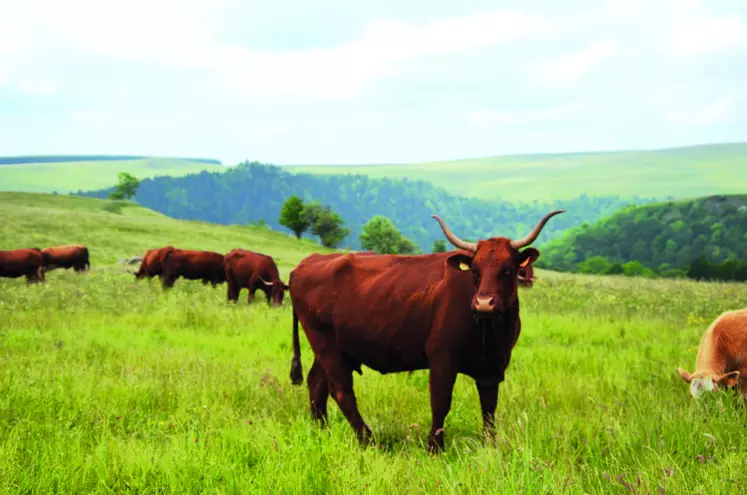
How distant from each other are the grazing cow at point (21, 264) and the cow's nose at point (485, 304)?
27391 mm

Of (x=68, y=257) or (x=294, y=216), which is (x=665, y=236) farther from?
(x=68, y=257)

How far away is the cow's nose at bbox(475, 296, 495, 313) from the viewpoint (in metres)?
5.16

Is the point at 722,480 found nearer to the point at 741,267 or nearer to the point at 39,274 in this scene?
the point at 39,274

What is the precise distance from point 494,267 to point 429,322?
96cm

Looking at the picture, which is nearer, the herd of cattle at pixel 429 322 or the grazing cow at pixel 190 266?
the herd of cattle at pixel 429 322

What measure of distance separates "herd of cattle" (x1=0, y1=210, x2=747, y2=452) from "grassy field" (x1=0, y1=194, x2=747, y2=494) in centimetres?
42

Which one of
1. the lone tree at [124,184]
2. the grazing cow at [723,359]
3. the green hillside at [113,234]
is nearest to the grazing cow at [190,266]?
the green hillside at [113,234]

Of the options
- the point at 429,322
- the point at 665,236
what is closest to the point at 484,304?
the point at 429,322

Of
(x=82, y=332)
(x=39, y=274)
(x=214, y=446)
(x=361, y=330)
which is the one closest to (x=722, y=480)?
(x=361, y=330)

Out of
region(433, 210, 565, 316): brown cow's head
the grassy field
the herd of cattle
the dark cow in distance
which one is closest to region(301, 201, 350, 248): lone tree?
the dark cow in distance

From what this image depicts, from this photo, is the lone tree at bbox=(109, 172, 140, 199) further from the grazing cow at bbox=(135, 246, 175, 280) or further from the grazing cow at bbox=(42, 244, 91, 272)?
the grazing cow at bbox=(135, 246, 175, 280)

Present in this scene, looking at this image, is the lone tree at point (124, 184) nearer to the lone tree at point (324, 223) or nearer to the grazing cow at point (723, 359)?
the lone tree at point (324, 223)

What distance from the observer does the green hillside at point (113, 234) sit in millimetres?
51438

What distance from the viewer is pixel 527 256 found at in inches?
228
